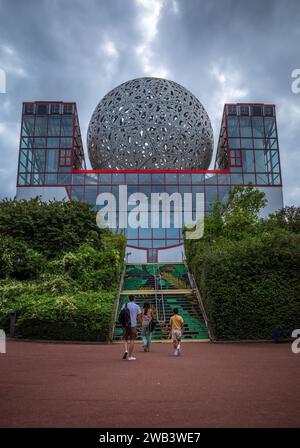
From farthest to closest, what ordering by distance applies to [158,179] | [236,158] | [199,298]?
[236,158], [158,179], [199,298]

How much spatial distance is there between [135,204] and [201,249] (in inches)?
642

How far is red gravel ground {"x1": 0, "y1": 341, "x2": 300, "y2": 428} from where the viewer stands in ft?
12.3

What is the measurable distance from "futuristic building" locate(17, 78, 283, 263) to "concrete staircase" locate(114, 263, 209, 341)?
949 centimetres

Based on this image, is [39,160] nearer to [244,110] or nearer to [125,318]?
[244,110]

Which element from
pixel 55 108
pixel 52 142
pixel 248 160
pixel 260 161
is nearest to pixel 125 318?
pixel 248 160

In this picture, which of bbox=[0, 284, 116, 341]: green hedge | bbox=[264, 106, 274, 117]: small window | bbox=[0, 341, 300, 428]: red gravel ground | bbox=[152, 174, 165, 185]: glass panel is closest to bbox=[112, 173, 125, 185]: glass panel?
bbox=[152, 174, 165, 185]: glass panel

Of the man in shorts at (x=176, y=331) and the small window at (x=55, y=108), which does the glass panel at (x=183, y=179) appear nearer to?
the small window at (x=55, y=108)

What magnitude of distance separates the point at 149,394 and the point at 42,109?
135ft

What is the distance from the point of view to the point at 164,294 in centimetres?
2008

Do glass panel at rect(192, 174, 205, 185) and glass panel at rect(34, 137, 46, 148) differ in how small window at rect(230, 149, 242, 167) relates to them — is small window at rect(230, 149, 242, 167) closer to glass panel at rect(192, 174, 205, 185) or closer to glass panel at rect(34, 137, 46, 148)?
glass panel at rect(192, 174, 205, 185)

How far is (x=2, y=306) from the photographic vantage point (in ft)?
54.1

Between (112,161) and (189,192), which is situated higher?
(112,161)
